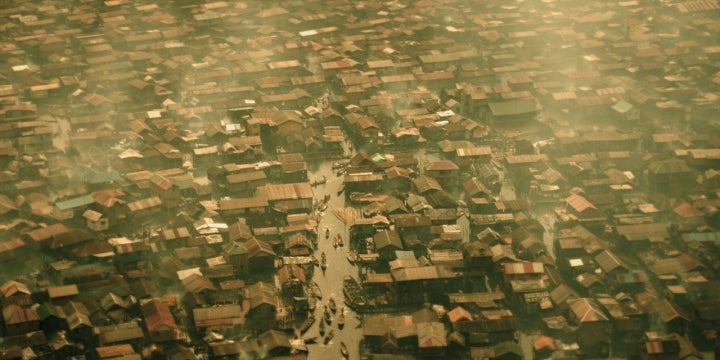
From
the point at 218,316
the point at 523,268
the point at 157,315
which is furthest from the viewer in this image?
the point at 523,268

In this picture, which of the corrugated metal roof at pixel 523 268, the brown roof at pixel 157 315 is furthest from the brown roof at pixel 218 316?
the corrugated metal roof at pixel 523 268

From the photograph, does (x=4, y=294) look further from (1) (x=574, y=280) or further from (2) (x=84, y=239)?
(1) (x=574, y=280)

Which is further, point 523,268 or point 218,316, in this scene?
point 523,268

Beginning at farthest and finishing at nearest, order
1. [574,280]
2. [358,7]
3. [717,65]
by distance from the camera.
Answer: [358,7]
[717,65]
[574,280]

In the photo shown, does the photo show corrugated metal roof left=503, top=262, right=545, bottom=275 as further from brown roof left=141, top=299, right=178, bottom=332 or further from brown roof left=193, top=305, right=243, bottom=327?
brown roof left=141, top=299, right=178, bottom=332

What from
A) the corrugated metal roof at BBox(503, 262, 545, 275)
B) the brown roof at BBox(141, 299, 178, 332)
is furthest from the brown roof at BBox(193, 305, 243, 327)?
the corrugated metal roof at BBox(503, 262, 545, 275)

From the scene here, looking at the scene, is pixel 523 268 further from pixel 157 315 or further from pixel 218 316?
pixel 157 315

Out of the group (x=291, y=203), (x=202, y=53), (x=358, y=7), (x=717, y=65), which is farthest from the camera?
(x=358, y=7)

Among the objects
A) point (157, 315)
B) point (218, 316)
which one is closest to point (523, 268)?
point (218, 316)

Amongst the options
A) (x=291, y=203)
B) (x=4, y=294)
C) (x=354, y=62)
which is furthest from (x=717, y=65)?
(x=4, y=294)

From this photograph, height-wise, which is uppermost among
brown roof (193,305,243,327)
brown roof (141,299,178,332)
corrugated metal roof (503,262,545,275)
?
corrugated metal roof (503,262,545,275)

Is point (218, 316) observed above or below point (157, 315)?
below
